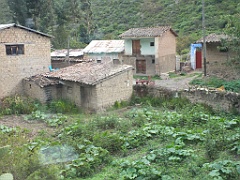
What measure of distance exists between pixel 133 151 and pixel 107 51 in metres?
22.0

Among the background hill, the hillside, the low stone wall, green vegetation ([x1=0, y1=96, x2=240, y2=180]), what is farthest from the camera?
A: the hillside

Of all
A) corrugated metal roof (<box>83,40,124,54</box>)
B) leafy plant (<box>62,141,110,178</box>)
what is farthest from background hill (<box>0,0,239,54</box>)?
leafy plant (<box>62,141,110,178</box>)

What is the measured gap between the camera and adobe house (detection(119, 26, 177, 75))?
30.2 meters

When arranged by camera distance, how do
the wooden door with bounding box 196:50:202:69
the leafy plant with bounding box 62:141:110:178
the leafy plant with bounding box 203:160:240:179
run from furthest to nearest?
the wooden door with bounding box 196:50:202:69
the leafy plant with bounding box 62:141:110:178
the leafy plant with bounding box 203:160:240:179

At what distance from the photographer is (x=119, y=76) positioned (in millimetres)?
20031

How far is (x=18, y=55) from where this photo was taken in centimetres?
2164

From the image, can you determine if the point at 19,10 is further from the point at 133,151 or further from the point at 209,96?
the point at 133,151

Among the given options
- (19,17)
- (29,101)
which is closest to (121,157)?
(29,101)

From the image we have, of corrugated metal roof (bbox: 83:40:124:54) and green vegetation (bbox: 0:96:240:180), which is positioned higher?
corrugated metal roof (bbox: 83:40:124:54)

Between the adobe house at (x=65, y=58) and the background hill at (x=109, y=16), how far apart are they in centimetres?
662

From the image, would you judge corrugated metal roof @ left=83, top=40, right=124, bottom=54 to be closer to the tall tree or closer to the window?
the tall tree

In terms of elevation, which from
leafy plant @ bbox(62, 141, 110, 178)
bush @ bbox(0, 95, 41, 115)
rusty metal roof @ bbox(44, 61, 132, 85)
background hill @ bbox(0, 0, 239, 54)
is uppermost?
background hill @ bbox(0, 0, 239, 54)

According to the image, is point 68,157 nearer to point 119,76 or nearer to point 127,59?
point 119,76

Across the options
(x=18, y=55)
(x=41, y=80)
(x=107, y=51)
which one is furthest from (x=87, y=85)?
(x=107, y=51)
